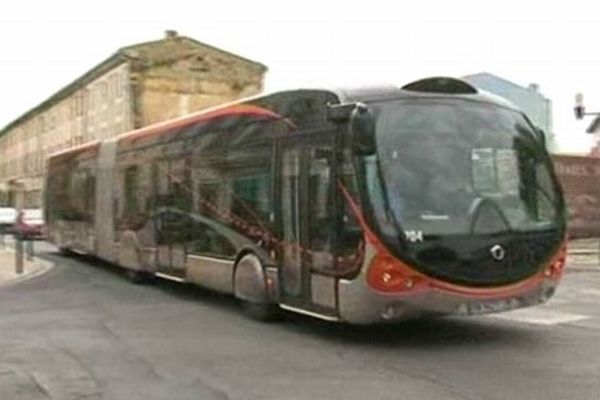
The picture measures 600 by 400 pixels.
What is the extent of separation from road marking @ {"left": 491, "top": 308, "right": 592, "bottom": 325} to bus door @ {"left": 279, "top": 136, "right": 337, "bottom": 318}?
302cm

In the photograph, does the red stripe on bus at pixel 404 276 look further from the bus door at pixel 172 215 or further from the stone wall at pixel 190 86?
the stone wall at pixel 190 86

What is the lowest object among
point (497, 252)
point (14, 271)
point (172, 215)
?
point (14, 271)

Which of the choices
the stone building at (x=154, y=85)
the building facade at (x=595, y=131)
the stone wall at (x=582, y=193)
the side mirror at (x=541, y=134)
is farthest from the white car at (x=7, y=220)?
the side mirror at (x=541, y=134)

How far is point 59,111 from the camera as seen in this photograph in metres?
80.4

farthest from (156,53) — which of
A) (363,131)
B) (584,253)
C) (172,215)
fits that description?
(363,131)

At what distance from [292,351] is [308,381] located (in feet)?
5.94

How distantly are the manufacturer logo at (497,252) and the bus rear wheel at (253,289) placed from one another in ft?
10.7

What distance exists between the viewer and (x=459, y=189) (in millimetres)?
10406

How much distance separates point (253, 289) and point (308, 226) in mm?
1764

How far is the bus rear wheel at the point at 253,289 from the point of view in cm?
1249

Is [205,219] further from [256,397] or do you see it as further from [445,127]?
[256,397]

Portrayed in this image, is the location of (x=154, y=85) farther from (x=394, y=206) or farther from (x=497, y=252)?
(x=497, y=252)

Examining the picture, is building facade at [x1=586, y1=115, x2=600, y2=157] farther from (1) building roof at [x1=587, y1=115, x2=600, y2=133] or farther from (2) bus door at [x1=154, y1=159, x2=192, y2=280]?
(2) bus door at [x1=154, y1=159, x2=192, y2=280]

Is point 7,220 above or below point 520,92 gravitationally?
below
